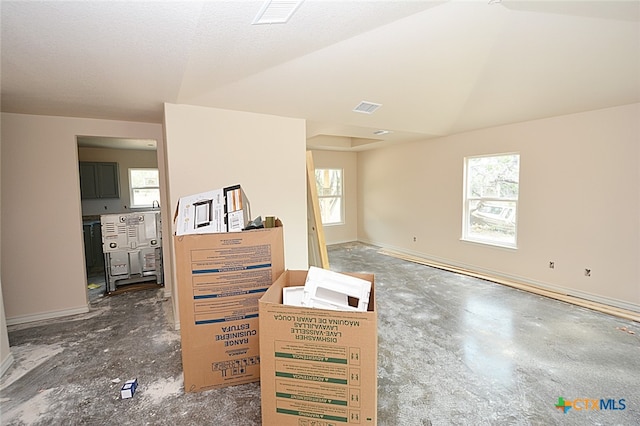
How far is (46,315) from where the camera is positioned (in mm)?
3352

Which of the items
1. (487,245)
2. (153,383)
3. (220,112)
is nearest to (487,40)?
(220,112)

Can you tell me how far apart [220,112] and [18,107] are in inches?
77.3

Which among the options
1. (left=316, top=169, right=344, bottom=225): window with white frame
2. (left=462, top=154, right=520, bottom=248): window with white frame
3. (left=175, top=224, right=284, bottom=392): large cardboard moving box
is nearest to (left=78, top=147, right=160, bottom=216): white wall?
(left=316, top=169, right=344, bottom=225): window with white frame

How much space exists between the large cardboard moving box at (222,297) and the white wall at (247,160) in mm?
1353

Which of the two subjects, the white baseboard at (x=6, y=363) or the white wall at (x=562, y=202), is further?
the white wall at (x=562, y=202)

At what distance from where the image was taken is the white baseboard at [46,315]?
10.6 feet

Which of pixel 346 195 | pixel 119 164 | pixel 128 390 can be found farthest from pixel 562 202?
pixel 119 164

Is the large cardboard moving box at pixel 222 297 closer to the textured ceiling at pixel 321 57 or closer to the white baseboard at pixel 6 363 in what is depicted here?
the textured ceiling at pixel 321 57

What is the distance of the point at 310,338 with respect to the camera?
4.30ft

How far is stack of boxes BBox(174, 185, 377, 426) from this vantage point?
1290 mm

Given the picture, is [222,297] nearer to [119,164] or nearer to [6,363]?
[6,363]

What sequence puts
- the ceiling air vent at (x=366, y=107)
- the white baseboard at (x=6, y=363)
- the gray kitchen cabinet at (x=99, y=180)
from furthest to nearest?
the gray kitchen cabinet at (x=99, y=180), the ceiling air vent at (x=366, y=107), the white baseboard at (x=6, y=363)

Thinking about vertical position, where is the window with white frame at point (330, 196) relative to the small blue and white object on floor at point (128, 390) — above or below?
above

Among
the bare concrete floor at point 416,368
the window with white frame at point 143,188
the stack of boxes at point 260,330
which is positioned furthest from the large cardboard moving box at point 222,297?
the window with white frame at point 143,188
